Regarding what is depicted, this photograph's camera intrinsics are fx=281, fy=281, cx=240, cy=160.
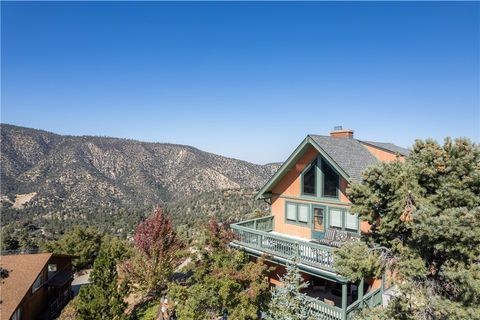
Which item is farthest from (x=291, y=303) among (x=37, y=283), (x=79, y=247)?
(x=79, y=247)

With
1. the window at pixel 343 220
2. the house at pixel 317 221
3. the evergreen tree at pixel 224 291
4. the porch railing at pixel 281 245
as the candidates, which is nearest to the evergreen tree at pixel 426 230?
the porch railing at pixel 281 245

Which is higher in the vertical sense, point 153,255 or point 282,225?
point 282,225

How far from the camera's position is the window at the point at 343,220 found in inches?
534

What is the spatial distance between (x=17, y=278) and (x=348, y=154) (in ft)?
82.3

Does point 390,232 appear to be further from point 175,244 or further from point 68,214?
point 68,214

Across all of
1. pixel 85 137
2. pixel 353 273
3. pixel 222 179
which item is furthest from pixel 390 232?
pixel 85 137

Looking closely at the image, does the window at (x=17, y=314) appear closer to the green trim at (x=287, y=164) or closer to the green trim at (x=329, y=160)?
the green trim at (x=287, y=164)

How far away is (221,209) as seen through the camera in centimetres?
6228

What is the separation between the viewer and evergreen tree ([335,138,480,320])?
6.40m

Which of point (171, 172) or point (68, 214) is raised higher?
point (171, 172)

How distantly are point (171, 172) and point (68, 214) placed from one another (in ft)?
162

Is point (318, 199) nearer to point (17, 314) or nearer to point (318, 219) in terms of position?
point (318, 219)

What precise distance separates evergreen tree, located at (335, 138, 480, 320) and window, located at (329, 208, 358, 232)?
17.6ft

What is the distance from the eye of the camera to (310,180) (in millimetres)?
15531
